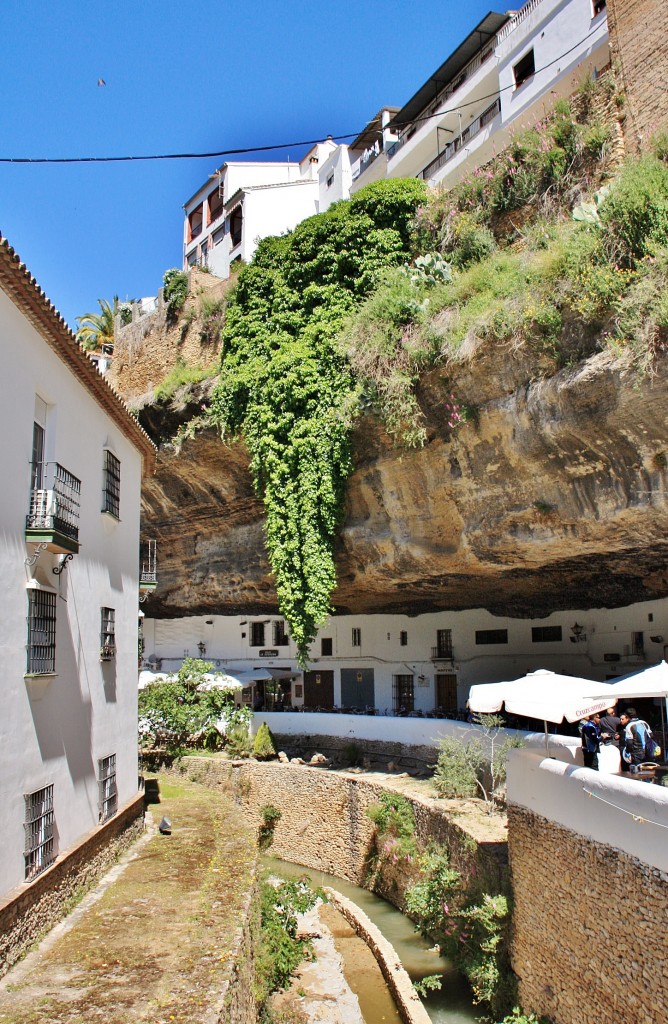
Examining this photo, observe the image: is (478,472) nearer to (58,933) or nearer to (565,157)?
(565,157)

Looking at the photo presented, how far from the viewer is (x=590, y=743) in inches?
398

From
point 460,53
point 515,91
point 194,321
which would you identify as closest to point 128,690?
point 194,321

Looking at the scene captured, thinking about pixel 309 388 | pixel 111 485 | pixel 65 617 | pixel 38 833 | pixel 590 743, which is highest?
pixel 309 388

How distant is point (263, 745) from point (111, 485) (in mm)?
11601

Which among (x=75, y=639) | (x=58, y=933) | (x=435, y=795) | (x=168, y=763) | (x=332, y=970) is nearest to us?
(x=58, y=933)

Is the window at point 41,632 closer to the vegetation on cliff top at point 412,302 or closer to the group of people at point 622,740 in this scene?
the group of people at point 622,740

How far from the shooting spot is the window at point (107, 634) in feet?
39.4

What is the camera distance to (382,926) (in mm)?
14492

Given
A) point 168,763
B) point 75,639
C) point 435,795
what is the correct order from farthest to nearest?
point 168,763 < point 435,795 < point 75,639

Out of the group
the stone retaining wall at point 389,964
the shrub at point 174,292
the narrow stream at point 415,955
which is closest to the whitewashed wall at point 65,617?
the narrow stream at point 415,955

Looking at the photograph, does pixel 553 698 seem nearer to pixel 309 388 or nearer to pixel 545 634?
pixel 309 388

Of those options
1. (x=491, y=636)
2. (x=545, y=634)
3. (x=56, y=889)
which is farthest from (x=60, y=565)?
(x=491, y=636)

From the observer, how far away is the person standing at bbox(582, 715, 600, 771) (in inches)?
394

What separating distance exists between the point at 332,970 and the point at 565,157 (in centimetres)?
1548
